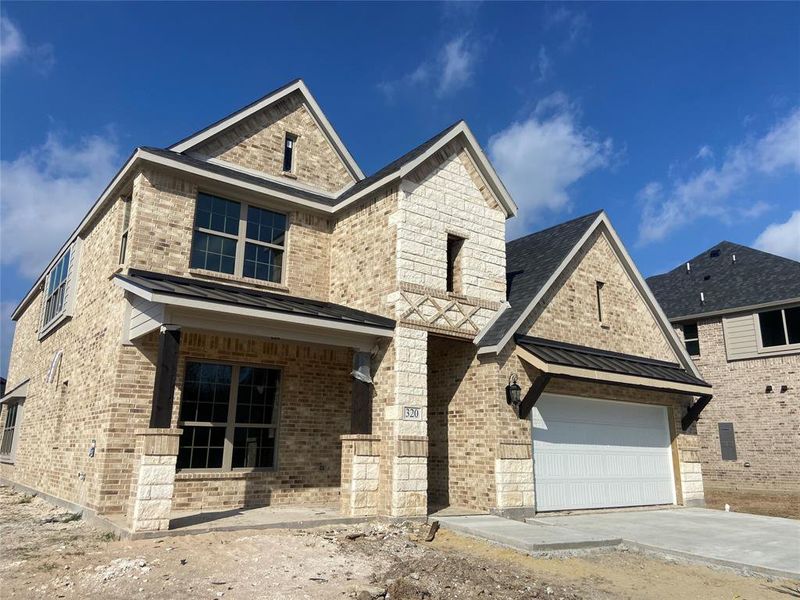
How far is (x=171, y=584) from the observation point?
6262 mm

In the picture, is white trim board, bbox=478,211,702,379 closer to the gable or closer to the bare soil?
the gable

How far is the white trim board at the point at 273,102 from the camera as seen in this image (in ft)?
41.5

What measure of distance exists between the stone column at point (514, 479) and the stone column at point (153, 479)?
19.6 ft

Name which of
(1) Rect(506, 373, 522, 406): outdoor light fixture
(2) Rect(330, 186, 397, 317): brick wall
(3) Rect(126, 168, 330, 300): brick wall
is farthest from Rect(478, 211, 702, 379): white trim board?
(3) Rect(126, 168, 330, 300): brick wall

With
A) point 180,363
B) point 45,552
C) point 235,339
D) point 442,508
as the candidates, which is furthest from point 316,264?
point 45,552

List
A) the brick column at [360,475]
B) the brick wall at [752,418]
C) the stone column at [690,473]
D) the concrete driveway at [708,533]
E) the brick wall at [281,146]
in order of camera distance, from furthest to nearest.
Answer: the brick wall at [752,418]
the stone column at [690,473]
the brick wall at [281,146]
the brick column at [360,475]
the concrete driveway at [708,533]

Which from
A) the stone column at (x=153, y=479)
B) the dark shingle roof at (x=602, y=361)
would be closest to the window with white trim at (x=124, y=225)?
the stone column at (x=153, y=479)

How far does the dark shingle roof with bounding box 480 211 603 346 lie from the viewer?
12391mm

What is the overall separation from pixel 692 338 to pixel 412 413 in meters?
16.4

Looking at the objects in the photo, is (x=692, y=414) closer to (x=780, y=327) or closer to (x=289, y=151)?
(x=780, y=327)

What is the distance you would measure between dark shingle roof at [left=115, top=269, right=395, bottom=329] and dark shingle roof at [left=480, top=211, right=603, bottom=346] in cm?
274

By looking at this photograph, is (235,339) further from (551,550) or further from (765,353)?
(765,353)

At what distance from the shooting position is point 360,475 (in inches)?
407

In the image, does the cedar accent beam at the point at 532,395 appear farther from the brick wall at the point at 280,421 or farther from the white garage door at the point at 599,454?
the brick wall at the point at 280,421
